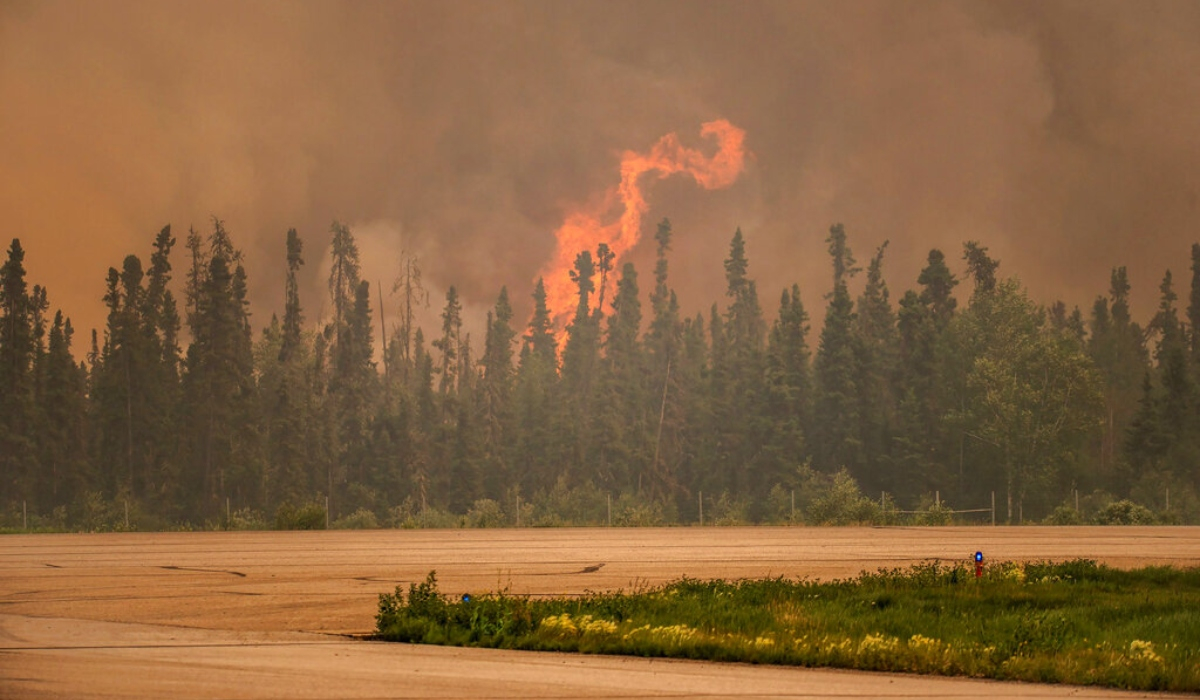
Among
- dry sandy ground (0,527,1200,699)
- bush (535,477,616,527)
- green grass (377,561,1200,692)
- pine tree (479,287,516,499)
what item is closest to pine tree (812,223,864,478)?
bush (535,477,616,527)

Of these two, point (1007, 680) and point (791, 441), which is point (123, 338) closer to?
point (791, 441)

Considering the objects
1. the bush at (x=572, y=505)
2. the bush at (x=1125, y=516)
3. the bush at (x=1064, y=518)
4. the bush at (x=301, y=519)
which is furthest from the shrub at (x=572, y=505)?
the bush at (x=1125, y=516)

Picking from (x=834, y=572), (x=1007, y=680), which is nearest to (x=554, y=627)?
(x=1007, y=680)

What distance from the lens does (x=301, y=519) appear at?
52000 mm

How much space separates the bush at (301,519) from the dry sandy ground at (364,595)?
5.57 metres

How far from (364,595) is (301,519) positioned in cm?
3084

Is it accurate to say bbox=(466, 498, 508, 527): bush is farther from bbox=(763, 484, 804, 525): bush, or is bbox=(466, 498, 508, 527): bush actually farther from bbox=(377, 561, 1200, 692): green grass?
bbox=(377, 561, 1200, 692): green grass

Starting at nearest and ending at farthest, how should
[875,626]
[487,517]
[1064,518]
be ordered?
[875,626] < [1064,518] < [487,517]

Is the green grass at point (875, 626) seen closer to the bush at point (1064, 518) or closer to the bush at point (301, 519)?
the bush at point (301, 519)

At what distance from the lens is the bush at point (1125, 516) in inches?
2119

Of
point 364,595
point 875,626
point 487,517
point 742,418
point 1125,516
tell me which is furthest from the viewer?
point 742,418

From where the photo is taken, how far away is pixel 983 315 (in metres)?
109

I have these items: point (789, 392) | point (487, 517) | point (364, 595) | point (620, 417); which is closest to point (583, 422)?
point (620, 417)

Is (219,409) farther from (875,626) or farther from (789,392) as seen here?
(875,626)
